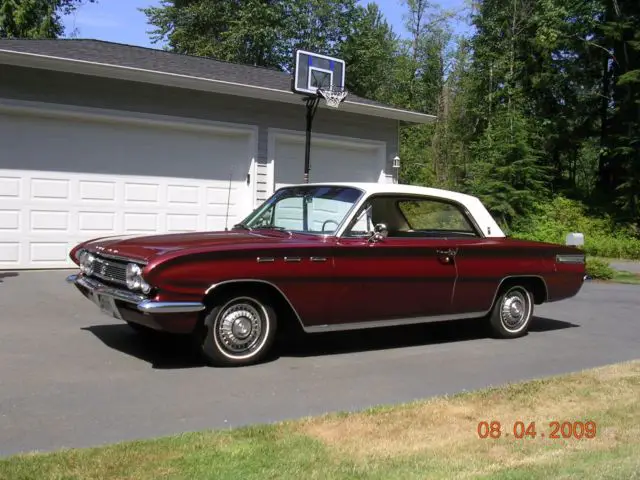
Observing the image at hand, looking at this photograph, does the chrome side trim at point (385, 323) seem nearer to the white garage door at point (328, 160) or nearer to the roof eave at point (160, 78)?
the roof eave at point (160, 78)

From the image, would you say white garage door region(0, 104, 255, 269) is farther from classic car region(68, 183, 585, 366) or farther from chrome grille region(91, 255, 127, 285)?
chrome grille region(91, 255, 127, 285)

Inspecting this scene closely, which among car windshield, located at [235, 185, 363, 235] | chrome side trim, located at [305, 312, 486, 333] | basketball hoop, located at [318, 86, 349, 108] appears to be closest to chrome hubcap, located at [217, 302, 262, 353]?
chrome side trim, located at [305, 312, 486, 333]

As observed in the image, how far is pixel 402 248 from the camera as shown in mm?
6359

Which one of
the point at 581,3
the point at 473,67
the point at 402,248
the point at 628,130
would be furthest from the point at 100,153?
the point at 473,67

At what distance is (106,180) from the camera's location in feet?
38.3

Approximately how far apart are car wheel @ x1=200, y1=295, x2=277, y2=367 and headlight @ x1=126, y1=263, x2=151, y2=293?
0.58 metres

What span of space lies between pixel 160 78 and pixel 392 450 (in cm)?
952

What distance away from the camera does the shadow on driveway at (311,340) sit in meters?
5.99

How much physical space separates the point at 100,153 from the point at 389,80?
2964 centimetres

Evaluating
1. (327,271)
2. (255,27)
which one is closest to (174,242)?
(327,271)

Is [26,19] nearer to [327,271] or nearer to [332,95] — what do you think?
[332,95]

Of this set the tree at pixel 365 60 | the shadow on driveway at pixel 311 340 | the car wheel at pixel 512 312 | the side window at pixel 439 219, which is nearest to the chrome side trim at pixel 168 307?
the shadow on driveway at pixel 311 340

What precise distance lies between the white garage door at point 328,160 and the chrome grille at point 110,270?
7.99m

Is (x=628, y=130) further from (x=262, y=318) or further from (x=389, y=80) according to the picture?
(x=262, y=318)
